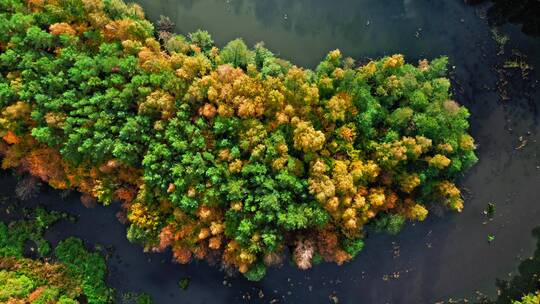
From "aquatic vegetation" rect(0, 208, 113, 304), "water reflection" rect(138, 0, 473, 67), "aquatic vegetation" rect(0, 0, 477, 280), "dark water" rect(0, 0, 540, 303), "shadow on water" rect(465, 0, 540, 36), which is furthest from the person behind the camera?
"water reflection" rect(138, 0, 473, 67)

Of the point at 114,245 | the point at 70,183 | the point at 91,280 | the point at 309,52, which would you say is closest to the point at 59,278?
the point at 91,280

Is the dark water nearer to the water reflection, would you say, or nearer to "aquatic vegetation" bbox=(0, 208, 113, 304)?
the water reflection

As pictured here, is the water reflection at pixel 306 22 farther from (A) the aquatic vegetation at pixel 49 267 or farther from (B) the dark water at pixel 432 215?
(A) the aquatic vegetation at pixel 49 267

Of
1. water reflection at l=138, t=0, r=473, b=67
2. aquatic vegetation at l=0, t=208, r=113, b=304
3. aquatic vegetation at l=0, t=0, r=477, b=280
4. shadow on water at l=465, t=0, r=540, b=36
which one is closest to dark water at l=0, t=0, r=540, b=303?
water reflection at l=138, t=0, r=473, b=67

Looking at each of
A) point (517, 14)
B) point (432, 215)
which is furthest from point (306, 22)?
point (432, 215)

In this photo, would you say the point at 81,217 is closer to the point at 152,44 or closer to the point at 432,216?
the point at 152,44
